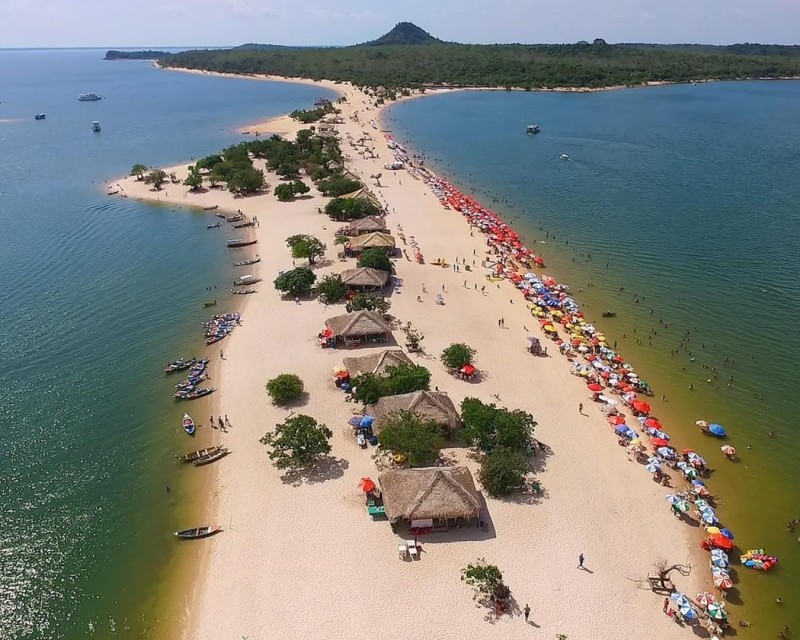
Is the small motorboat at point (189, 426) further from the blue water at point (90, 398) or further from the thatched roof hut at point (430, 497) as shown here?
the thatched roof hut at point (430, 497)

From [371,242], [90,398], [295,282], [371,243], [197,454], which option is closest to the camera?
[197,454]

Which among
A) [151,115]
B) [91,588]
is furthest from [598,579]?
[151,115]

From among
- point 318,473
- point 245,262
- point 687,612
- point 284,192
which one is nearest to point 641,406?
point 687,612

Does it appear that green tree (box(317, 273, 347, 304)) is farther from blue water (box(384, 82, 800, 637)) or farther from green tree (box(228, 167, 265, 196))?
green tree (box(228, 167, 265, 196))

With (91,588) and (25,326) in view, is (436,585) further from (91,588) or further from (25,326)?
(25,326)

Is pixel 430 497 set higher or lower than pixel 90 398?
higher

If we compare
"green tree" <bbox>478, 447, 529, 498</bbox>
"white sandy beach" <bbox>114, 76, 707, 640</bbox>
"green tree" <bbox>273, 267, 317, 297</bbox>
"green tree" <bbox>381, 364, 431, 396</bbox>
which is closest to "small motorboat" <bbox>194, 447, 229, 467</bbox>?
Answer: "white sandy beach" <bbox>114, 76, 707, 640</bbox>

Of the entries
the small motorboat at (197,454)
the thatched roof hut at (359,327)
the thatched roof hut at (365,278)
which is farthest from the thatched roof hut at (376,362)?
the thatched roof hut at (365,278)

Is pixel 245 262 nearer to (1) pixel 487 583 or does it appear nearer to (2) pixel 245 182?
(2) pixel 245 182
